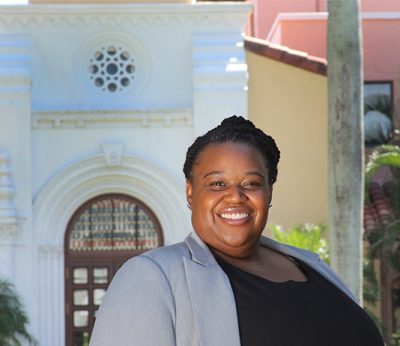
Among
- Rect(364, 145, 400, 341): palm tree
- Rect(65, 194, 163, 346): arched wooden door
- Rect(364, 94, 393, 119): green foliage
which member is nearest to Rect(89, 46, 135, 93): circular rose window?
Rect(65, 194, 163, 346): arched wooden door

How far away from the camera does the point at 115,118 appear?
52.5ft

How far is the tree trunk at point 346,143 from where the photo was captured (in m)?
11.4

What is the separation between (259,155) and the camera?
3406mm

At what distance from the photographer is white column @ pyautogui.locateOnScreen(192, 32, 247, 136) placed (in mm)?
15781

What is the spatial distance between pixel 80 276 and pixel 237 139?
1311cm

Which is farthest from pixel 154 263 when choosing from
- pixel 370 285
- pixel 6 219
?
pixel 6 219

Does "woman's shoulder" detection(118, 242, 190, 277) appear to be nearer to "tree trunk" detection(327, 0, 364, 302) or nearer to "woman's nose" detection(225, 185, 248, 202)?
"woman's nose" detection(225, 185, 248, 202)

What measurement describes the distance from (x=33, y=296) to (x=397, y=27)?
10.1 metres

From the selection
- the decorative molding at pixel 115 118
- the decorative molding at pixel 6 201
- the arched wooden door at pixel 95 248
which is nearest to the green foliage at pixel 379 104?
the decorative molding at pixel 115 118

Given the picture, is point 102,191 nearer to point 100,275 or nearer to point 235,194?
point 100,275

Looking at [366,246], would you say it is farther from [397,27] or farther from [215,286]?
[215,286]

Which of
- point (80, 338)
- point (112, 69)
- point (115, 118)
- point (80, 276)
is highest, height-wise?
point (112, 69)

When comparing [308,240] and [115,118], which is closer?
[308,240]

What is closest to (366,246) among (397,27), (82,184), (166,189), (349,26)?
(166,189)
